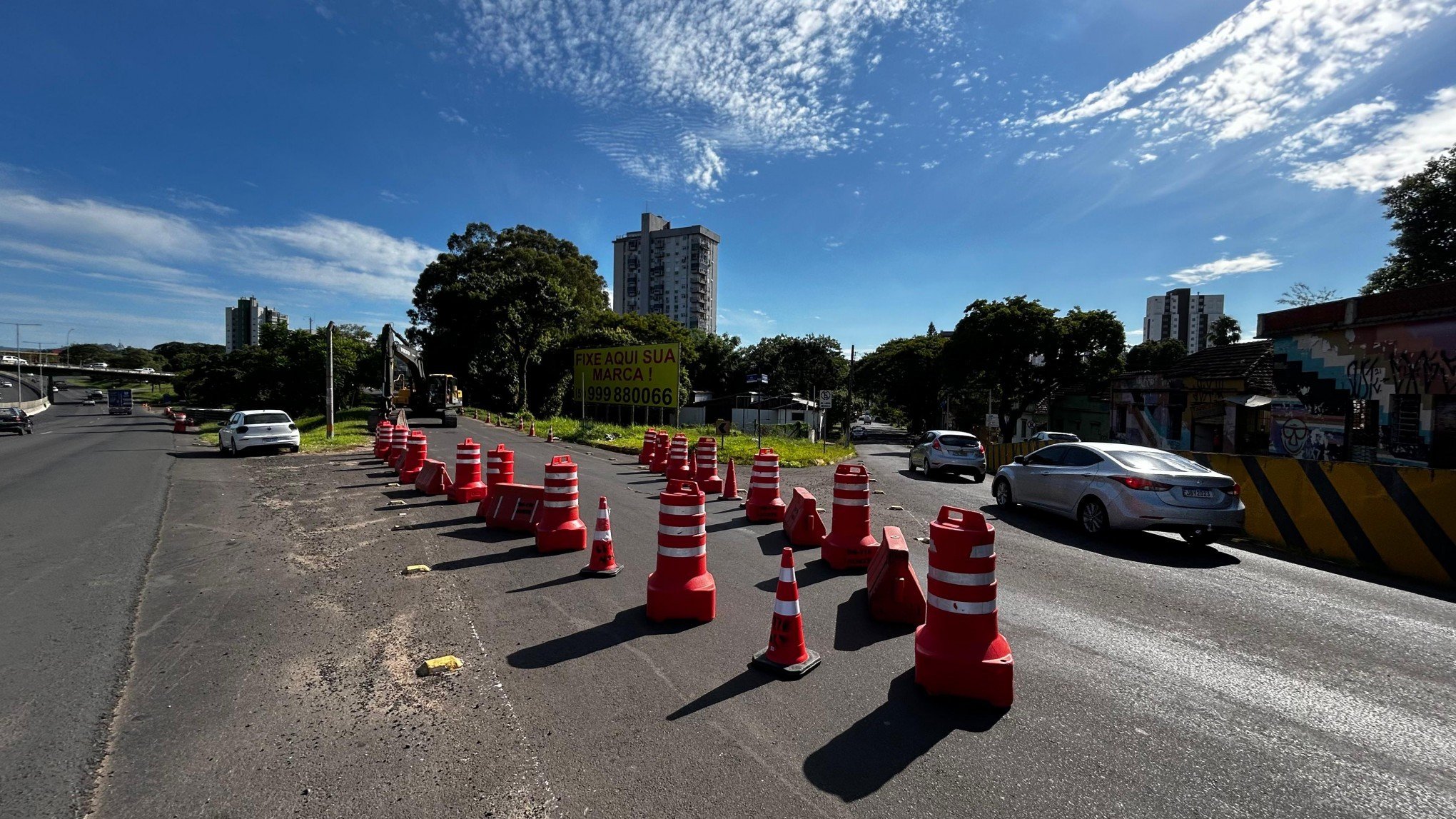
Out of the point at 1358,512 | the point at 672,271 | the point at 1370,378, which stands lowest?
the point at 1358,512

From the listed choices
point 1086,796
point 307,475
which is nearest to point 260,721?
point 1086,796

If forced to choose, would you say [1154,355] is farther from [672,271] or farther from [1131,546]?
[672,271]

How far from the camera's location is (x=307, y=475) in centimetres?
1506

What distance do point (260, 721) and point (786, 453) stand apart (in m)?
18.6

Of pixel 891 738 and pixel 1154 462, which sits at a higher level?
pixel 1154 462

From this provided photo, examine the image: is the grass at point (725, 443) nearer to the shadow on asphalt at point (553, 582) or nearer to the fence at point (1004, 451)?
the fence at point (1004, 451)

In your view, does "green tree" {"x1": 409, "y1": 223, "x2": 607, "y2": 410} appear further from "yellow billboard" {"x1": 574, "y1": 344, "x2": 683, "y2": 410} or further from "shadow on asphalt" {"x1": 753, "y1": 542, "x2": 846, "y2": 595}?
"shadow on asphalt" {"x1": 753, "y1": 542, "x2": 846, "y2": 595}

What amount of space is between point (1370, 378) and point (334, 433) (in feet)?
108

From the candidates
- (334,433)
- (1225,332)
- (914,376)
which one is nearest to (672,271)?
(914,376)

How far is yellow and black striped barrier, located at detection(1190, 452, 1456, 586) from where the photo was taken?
7586mm

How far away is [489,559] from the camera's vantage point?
763 cm

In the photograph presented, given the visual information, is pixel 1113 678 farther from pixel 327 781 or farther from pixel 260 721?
pixel 260 721

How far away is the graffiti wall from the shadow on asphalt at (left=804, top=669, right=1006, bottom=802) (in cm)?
1747

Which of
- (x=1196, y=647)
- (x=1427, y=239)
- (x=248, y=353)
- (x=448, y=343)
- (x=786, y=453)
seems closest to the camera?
(x=1196, y=647)
